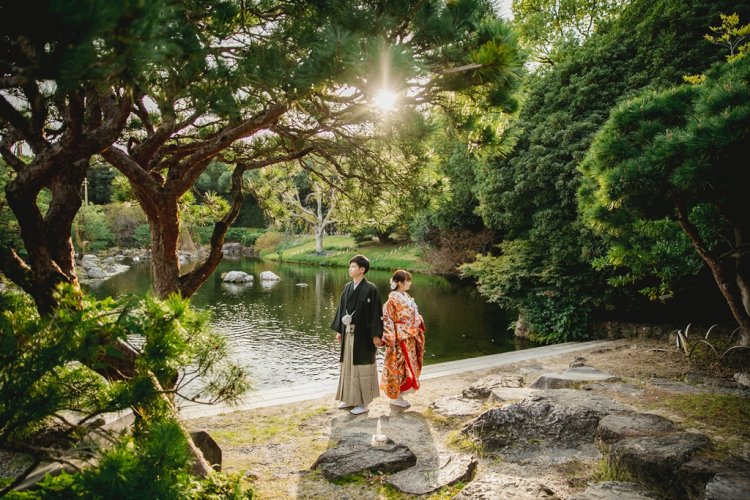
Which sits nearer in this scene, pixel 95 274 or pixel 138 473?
pixel 138 473

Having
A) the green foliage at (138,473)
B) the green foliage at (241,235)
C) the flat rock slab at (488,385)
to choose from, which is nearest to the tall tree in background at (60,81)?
the green foliage at (138,473)

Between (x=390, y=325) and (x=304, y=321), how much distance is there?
778 cm

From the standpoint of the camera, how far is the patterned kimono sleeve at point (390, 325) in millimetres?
5020

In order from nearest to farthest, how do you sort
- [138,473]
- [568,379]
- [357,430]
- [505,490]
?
1. [138,473]
2. [505,490]
3. [357,430]
4. [568,379]

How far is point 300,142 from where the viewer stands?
14.5 feet

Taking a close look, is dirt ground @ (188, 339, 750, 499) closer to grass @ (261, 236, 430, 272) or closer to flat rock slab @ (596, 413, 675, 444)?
flat rock slab @ (596, 413, 675, 444)

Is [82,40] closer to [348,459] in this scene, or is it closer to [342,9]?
[342,9]

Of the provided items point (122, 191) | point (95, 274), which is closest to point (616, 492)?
point (122, 191)

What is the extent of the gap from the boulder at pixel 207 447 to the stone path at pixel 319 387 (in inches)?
14.7

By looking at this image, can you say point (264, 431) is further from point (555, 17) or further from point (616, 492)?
point (555, 17)

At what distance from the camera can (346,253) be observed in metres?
31.5

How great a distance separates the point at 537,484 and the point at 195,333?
2.25 metres

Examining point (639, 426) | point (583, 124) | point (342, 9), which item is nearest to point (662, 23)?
point (583, 124)

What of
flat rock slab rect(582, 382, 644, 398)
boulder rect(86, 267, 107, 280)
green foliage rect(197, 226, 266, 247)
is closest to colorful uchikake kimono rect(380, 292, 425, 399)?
flat rock slab rect(582, 382, 644, 398)
